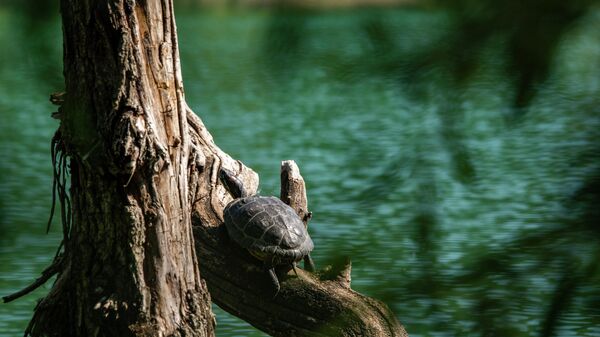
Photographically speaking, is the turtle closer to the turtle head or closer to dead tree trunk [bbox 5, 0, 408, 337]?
the turtle head

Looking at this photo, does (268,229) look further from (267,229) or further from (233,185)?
(233,185)

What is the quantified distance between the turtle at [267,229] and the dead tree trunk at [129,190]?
1.70 ft

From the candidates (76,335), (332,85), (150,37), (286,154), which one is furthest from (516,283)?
(286,154)

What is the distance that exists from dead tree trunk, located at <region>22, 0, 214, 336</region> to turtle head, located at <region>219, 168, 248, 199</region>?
867mm

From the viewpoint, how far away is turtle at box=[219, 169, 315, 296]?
4.10 m

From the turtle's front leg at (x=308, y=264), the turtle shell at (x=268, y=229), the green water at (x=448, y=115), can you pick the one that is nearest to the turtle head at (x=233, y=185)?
the turtle shell at (x=268, y=229)

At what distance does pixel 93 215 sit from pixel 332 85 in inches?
104


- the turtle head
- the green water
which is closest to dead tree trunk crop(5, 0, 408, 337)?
the turtle head

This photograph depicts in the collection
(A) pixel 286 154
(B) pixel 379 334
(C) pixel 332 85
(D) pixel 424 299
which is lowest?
(D) pixel 424 299

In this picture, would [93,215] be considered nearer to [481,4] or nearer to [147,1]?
[147,1]

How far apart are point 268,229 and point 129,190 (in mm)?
1049

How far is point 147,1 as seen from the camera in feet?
10.6

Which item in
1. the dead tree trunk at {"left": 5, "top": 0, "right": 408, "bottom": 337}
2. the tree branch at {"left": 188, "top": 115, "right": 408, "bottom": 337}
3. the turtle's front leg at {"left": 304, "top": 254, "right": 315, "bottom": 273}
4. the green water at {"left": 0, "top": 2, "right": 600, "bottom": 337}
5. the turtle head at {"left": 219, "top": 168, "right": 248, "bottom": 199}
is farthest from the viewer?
the turtle head at {"left": 219, "top": 168, "right": 248, "bottom": 199}

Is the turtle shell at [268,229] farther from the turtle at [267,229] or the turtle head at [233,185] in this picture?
the turtle head at [233,185]
